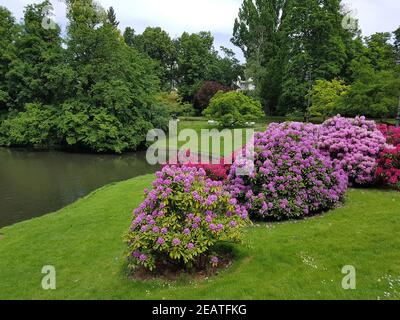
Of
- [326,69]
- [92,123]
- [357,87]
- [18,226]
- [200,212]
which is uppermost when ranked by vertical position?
[326,69]

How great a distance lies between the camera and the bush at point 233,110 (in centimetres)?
3203

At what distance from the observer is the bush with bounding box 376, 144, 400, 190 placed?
9.78 meters

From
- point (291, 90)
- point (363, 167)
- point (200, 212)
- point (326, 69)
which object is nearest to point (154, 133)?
point (291, 90)

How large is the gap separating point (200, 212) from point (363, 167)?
6272 millimetres

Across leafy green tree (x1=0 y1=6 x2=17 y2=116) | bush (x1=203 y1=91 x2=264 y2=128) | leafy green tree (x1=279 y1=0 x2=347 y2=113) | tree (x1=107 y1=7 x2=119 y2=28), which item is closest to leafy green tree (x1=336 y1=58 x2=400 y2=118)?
leafy green tree (x1=279 y1=0 x2=347 y2=113)

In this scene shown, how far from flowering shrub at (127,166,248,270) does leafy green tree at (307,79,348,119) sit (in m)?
24.3

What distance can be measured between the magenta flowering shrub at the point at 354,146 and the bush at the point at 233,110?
2043 cm

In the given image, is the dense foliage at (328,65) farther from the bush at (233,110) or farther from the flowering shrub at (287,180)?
the flowering shrub at (287,180)

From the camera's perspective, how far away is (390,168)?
391 inches

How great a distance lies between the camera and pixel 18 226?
10742mm

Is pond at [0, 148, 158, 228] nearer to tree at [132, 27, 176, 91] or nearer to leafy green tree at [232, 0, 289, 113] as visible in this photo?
leafy green tree at [232, 0, 289, 113]

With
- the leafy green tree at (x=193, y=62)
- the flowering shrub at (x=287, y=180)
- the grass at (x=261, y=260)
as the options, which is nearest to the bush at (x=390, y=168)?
the grass at (x=261, y=260)
